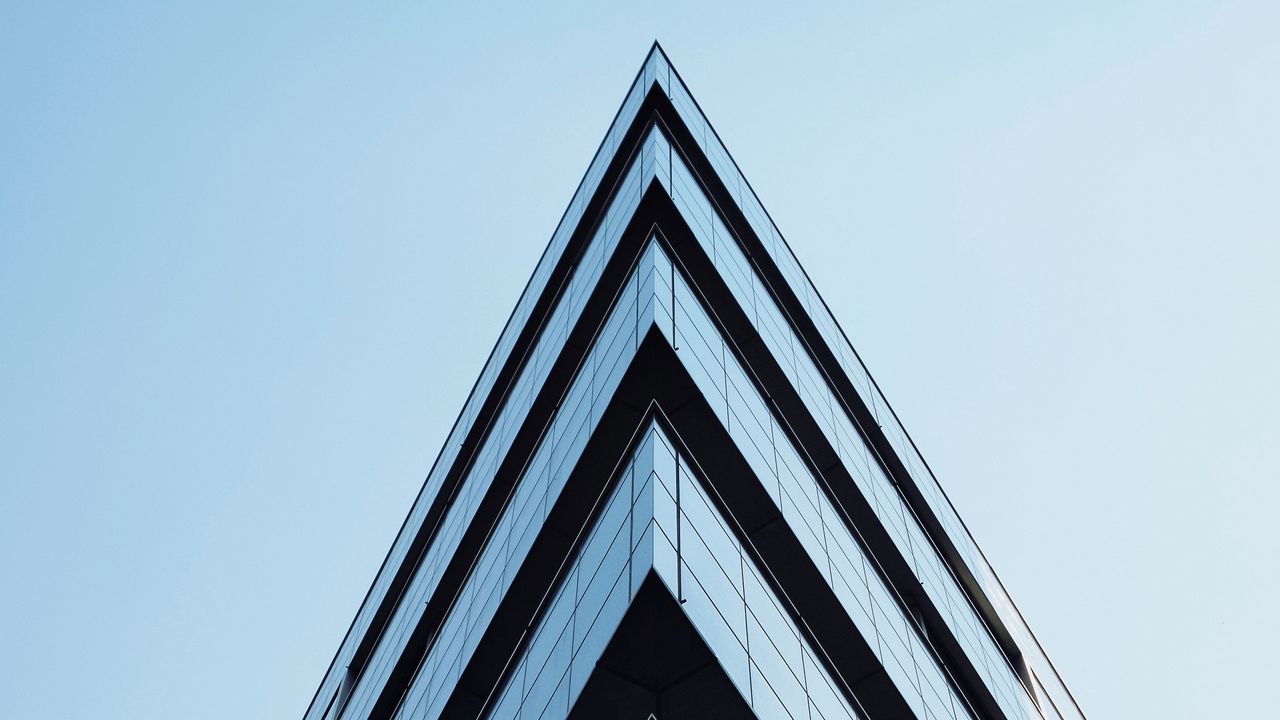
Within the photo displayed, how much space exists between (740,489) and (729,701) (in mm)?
6788

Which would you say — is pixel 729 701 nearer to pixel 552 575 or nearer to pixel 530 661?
pixel 530 661

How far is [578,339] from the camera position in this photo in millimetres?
27531

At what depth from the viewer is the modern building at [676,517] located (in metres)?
15.5

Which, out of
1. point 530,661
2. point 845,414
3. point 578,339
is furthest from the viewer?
point 845,414

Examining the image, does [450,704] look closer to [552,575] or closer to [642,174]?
[552,575]

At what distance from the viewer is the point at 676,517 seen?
16.1m

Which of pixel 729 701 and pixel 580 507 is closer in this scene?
pixel 729 701

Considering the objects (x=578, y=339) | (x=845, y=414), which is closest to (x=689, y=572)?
(x=578, y=339)

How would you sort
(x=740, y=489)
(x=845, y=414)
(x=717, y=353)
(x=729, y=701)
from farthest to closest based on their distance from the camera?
1. (x=845, y=414)
2. (x=717, y=353)
3. (x=740, y=489)
4. (x=729, y=701)

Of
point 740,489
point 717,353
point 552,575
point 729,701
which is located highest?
point 717,353

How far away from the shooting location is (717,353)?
75.4 ft

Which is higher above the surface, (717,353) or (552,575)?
(717,353)

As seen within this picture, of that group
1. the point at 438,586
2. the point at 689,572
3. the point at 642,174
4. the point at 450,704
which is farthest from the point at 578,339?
the point at 689,572

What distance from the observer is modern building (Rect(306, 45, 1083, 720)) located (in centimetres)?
1552
